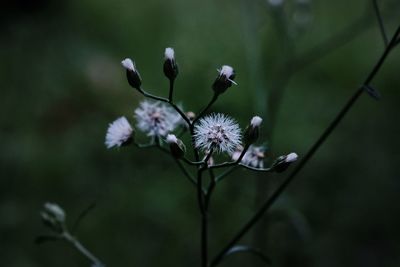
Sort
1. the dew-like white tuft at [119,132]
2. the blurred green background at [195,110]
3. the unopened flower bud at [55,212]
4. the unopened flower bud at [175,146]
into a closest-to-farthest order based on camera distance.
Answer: the unopened flower bud at [175,146] < the dew-like white tuft at [119,132] < the unopened flower bud at [55,212] < the blurred green background at [195,110]

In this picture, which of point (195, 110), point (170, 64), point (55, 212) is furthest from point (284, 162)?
point (195, 110)

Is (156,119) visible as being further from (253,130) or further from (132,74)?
(253,130)

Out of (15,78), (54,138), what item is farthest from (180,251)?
(15,78)

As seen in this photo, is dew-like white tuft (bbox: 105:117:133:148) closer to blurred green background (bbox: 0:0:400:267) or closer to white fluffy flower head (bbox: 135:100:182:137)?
white fluffy flower head (bbox: 135:100:182:137)

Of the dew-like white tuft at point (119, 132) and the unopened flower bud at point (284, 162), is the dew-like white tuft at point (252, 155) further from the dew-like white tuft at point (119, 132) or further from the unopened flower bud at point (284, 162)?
the dew-like white tuft at point (119, 132)

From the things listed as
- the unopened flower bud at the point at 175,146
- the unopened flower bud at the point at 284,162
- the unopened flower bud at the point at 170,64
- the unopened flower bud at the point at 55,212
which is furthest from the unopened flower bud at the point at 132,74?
the unopened flower bud at the point at 55,212

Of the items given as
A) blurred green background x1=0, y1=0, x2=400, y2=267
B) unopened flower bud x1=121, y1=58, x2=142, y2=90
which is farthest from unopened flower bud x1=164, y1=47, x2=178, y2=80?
blurred green background x1=0, y1=0, x2=400, y2=267
